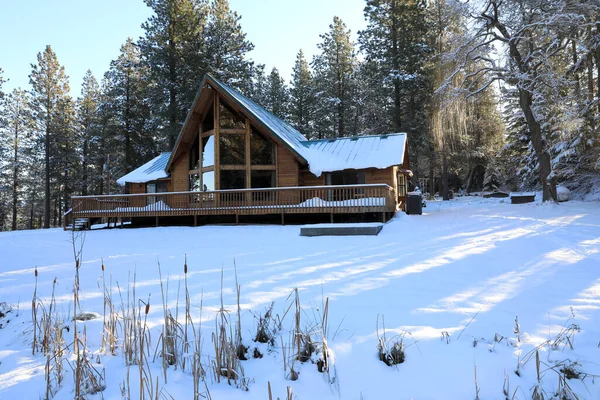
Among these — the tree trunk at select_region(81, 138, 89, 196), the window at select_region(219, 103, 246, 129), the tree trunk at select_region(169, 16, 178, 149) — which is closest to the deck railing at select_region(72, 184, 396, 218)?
the window at select_region(219, 103, 246, 129)

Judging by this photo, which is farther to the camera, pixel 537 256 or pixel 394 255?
pixel 394 255

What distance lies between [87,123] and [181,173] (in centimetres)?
2348

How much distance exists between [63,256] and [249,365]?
835 centimetres

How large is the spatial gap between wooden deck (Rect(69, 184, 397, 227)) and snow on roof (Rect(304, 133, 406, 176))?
4.95 ft

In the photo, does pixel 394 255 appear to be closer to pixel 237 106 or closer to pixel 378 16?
pixel 237 106

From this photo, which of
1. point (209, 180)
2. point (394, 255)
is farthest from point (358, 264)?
point (209, 180)

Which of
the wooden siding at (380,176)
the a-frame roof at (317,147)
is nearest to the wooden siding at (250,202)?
the wooden siding at (380,176)

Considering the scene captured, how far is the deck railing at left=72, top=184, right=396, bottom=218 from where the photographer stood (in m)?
Result: 13.4

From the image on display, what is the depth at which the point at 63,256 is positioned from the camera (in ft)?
28.1

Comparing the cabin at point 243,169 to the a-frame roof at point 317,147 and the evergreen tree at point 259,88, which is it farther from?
the evergreen tree at point 259,88

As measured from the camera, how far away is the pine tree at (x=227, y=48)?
1005 inches

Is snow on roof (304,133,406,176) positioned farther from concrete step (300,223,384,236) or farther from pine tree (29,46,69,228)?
pine tree (29,46,69,228)

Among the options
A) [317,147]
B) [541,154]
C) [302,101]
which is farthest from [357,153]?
[302,101]

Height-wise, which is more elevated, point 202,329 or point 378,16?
point 378,16
